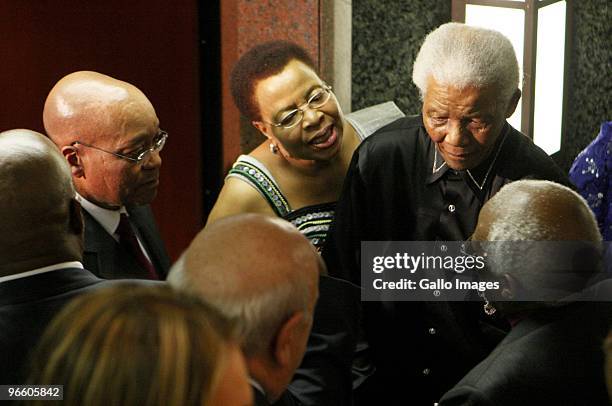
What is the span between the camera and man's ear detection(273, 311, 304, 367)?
5.57ft

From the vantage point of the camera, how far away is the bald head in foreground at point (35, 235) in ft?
6.55

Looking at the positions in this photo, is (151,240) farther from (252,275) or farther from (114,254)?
(252,275)

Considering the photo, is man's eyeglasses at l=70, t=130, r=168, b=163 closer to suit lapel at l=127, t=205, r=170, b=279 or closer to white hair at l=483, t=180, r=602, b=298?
suit lapel at l=127, t=205, r=170, b=279

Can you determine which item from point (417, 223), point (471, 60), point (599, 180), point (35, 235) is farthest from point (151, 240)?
point (599, 180)

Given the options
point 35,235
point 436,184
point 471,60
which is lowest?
point 436,184

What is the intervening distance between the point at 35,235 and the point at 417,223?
3.69ft

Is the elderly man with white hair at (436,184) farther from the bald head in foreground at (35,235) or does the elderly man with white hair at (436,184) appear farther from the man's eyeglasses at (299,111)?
the bald head in foreground at (35,235)

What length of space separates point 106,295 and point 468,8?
2.86 m

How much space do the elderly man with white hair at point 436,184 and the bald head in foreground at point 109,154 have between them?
56cm

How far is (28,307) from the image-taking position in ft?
6.48

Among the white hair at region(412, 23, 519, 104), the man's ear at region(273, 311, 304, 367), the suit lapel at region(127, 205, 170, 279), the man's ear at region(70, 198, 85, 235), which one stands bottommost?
the suit lapel at region(127, 205, 170, 279)

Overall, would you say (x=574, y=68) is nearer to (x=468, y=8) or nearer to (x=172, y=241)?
(x=468, y=8)

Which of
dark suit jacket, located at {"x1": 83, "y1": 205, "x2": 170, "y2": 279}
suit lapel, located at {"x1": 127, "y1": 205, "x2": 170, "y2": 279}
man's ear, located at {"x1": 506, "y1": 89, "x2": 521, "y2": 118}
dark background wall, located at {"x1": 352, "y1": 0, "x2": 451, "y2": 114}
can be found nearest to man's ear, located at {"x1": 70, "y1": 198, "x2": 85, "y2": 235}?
dark suit jacket, located at {"x1": 83, "y1": 205, "x2": 170, "y2": 279}

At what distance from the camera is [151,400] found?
3.59 feet
